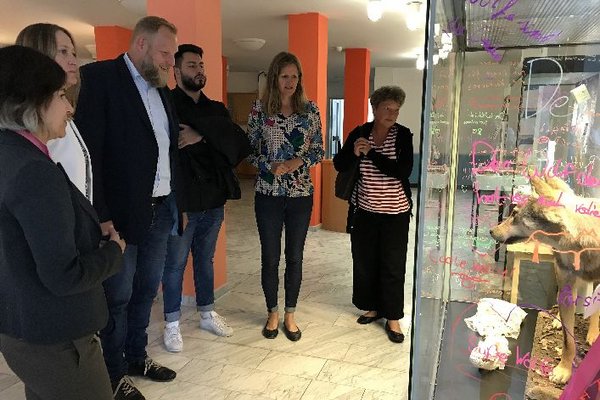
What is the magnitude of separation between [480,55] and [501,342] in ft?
3.75

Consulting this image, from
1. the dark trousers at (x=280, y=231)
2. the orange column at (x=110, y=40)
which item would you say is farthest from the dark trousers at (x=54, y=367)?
the orange column at (x=110, y=40)

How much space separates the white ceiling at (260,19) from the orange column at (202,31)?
5.44 ft

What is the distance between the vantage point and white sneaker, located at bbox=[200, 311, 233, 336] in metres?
2.70

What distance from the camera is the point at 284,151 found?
2512 millimetres

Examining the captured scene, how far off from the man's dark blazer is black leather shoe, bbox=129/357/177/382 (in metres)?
0.68

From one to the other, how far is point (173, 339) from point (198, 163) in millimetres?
954

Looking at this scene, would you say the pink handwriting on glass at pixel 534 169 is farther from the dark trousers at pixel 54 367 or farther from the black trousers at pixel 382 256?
the dark trousers at pixel 54 367

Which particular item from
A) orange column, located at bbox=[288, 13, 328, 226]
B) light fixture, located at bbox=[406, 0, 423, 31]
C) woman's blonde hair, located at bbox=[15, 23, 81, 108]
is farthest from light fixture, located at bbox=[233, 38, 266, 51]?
woman's blonde hair, located at bbox=[15, 23, 81, 108]

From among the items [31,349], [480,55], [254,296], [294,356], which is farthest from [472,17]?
[254,296]

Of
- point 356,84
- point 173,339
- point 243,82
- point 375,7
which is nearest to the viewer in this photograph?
point 173,339

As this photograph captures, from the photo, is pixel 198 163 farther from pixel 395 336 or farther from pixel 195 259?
pixel 395 336

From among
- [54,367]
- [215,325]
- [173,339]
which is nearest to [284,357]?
[215,325]

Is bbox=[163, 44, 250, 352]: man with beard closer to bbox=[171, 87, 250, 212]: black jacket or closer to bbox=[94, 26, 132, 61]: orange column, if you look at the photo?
bbox=[171, 87, 250, 212]: black jacket

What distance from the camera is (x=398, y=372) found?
232 cm
